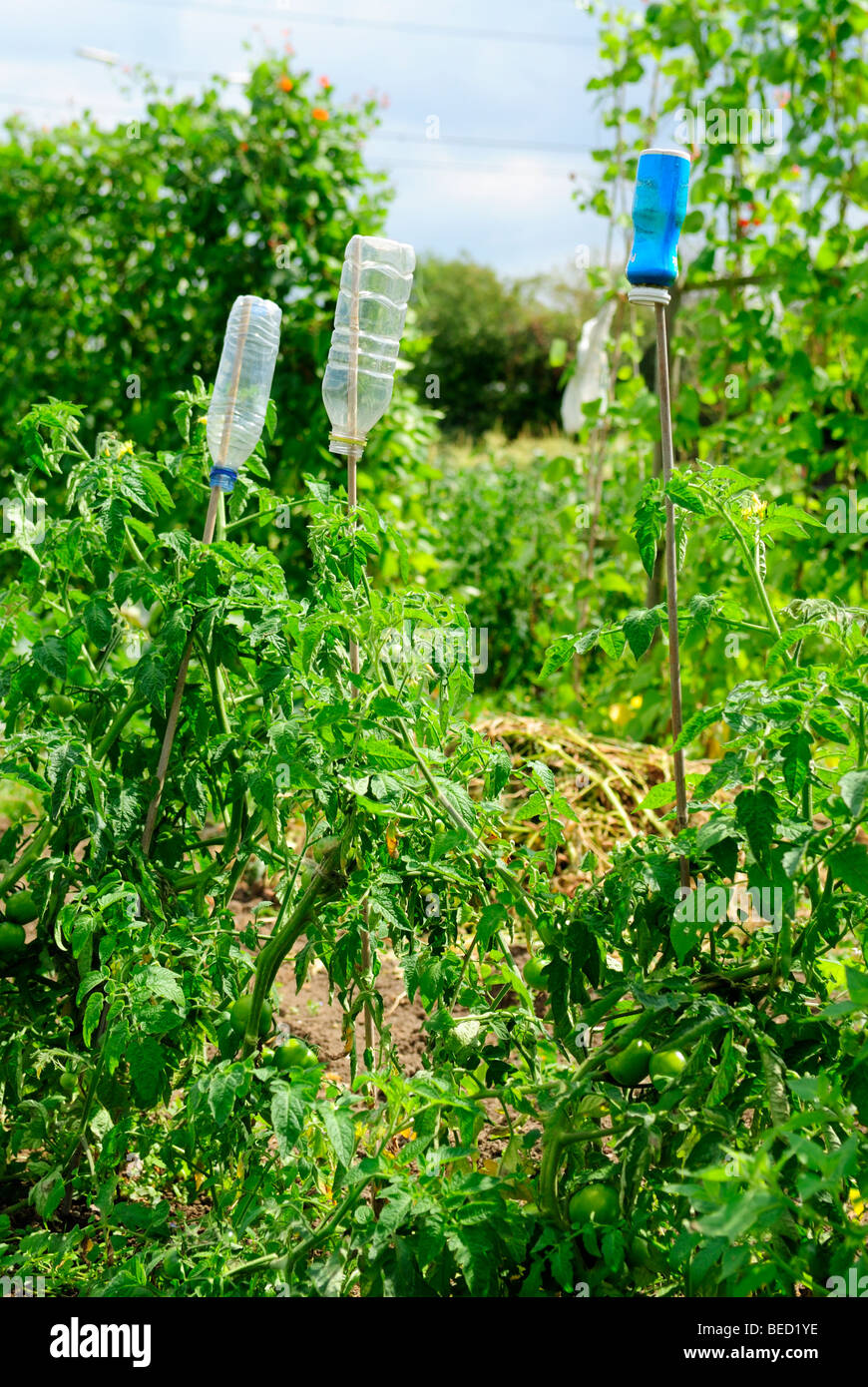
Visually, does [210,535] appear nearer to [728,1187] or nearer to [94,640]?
[94,640]

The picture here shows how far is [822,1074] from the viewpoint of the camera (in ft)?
4.04

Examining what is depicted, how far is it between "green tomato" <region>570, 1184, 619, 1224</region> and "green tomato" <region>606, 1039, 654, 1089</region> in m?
0.12

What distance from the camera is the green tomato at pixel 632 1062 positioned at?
1.35 metres

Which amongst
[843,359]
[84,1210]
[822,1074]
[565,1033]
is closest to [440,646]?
[565,1033]

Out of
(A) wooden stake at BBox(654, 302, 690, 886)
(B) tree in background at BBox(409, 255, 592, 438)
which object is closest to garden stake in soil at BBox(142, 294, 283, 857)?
(A) wooden stake at BBox(654, 302, 690, 886)

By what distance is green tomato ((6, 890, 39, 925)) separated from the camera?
1.81 meters

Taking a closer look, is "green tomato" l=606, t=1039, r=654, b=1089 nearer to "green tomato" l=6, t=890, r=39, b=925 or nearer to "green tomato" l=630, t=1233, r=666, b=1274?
"green tomato" l=630, t=1233, r=666, b=1274

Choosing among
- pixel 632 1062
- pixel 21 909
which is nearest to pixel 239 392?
pixel 21 909

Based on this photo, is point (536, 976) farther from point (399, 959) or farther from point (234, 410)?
point (234, 410)

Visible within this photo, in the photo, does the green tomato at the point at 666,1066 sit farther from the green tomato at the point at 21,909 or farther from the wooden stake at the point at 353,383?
the green tomato at the point at 21,909

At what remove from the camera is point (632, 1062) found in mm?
1348

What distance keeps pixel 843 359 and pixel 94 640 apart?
3.34m

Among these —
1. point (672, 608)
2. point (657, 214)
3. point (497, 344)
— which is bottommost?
point (672, 608)

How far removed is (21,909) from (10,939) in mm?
47
